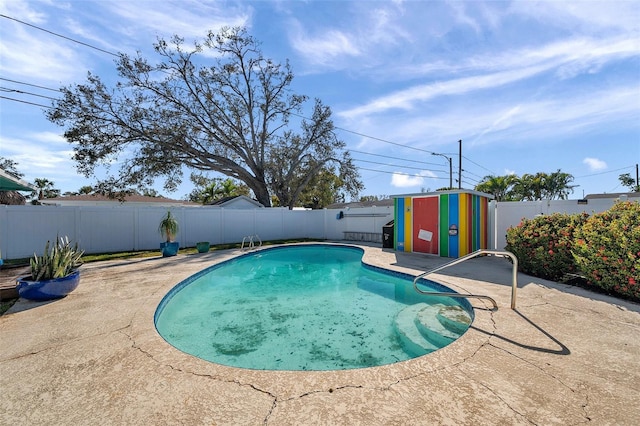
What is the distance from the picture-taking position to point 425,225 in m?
9.66

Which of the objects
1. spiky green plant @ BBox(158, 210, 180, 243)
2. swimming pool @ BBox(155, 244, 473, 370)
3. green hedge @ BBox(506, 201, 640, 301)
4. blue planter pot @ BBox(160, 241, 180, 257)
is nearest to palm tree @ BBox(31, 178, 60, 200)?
spiky green plant @ BBox(158, 210, 180, 243)

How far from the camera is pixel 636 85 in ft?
25.4

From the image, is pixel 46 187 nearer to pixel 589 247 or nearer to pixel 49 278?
pixel 49 278

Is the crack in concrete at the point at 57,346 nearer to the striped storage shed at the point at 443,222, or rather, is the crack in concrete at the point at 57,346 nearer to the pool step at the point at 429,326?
the pool step at the point at 429,326

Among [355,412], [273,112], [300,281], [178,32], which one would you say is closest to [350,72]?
[273,112]

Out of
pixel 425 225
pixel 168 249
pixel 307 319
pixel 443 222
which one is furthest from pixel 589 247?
pixel 168 249

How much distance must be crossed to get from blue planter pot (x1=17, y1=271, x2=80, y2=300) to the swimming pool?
159 centimetres

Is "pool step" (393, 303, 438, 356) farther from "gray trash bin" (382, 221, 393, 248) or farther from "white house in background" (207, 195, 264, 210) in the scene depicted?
"white house in background" (207, 195, 264, 210)

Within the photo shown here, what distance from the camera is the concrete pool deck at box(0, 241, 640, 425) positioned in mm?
1842

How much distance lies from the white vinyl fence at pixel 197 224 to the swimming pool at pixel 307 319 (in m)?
4.97

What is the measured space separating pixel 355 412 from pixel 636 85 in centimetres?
1171

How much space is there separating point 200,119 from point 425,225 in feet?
50.2

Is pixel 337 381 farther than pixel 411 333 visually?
No

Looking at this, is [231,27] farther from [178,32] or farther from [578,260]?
[578,260]
